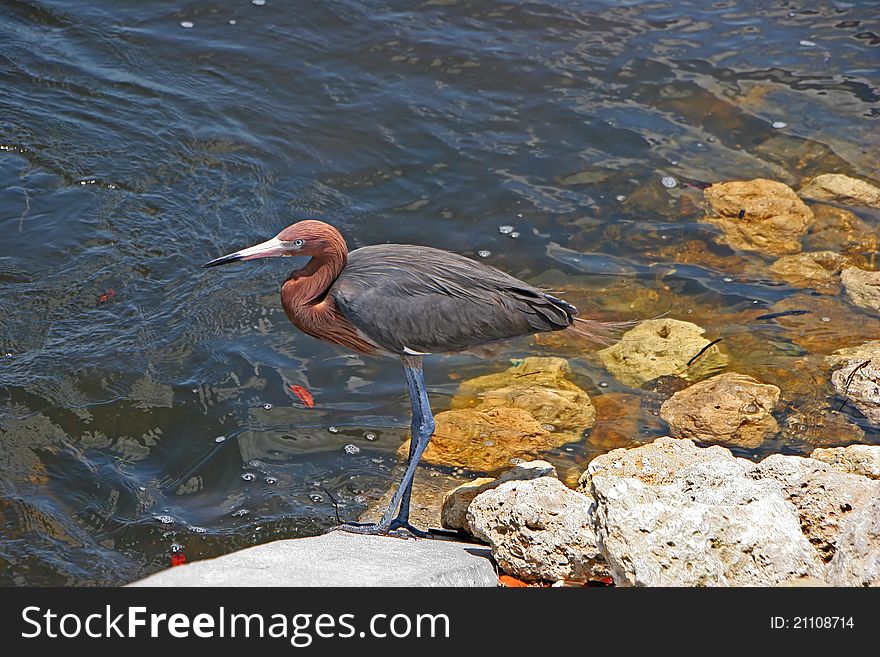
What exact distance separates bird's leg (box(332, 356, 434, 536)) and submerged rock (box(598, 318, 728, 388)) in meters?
1.85

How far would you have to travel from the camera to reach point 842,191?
8.22 m

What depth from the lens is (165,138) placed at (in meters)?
8.17

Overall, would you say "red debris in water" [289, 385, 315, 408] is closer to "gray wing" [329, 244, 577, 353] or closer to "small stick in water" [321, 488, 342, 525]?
"small stick in water" [321, 488, 342, 525]

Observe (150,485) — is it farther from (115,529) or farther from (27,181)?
(27,181)

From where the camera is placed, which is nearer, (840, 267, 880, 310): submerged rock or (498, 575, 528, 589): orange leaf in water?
(498, 575, 528, 589): orange leaf in water

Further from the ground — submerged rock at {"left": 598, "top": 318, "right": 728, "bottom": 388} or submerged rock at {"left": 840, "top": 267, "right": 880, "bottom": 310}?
submerged rock at {"left": 840, "top": 267, "right": 880, "bottom": 310}

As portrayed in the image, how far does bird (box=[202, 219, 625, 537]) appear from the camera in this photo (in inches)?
194

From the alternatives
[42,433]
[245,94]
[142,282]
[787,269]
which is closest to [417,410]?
[42,433]

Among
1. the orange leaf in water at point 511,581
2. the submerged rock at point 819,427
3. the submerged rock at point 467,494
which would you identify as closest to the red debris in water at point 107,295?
the submerged rock at point 467,494

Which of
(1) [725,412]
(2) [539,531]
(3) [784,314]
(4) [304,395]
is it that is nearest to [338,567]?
(2) [539,531]

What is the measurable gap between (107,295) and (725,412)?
165 inches

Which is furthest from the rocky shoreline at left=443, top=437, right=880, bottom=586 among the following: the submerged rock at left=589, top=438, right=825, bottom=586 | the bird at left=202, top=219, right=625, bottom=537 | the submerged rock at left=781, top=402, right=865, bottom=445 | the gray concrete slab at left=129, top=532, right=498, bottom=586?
the submerged rock at left=781, top=402, right=865, bottom=445

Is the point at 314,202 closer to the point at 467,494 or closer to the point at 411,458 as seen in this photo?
the point at 411,458

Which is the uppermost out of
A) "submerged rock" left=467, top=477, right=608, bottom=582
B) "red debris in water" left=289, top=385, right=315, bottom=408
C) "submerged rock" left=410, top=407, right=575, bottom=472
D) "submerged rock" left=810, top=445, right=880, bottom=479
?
"submerged rock" left=810, top=445, right=880, bottom=479
